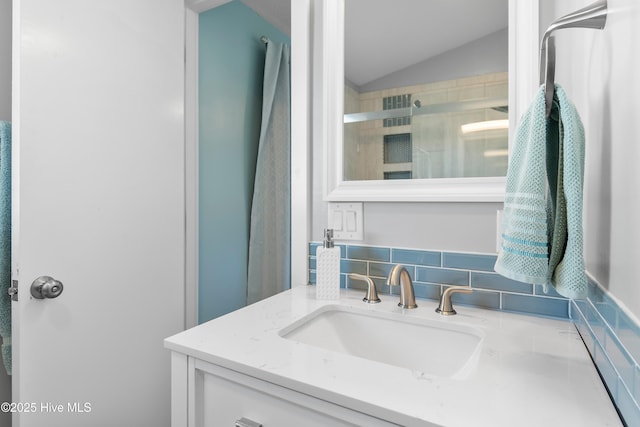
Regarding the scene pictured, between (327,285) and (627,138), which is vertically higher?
(627,138)

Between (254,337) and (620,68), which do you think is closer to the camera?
(620,68)

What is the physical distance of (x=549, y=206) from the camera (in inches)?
21.1

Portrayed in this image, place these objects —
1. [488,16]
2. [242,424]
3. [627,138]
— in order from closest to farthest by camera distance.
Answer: [627,138] → [242,424] → [488,16]

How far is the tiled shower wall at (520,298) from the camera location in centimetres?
38

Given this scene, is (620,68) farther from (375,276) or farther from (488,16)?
(375,276)

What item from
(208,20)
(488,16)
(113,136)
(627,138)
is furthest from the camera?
(208,20)

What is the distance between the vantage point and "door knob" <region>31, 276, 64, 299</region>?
3.03ft

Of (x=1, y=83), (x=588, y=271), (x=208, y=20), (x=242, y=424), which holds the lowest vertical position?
(x=242, y=424)

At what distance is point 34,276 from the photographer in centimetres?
92

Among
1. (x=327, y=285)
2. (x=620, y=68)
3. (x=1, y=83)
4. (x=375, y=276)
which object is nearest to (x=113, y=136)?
(x=1, y=83)

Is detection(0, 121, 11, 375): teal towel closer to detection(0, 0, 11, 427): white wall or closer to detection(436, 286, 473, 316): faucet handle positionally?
detection(0, 0, 11, 427): white wall

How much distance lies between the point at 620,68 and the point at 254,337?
702 millimetres

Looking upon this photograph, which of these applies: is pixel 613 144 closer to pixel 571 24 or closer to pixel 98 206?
pixel 571 24

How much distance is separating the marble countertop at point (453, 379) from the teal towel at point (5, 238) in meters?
0.73
